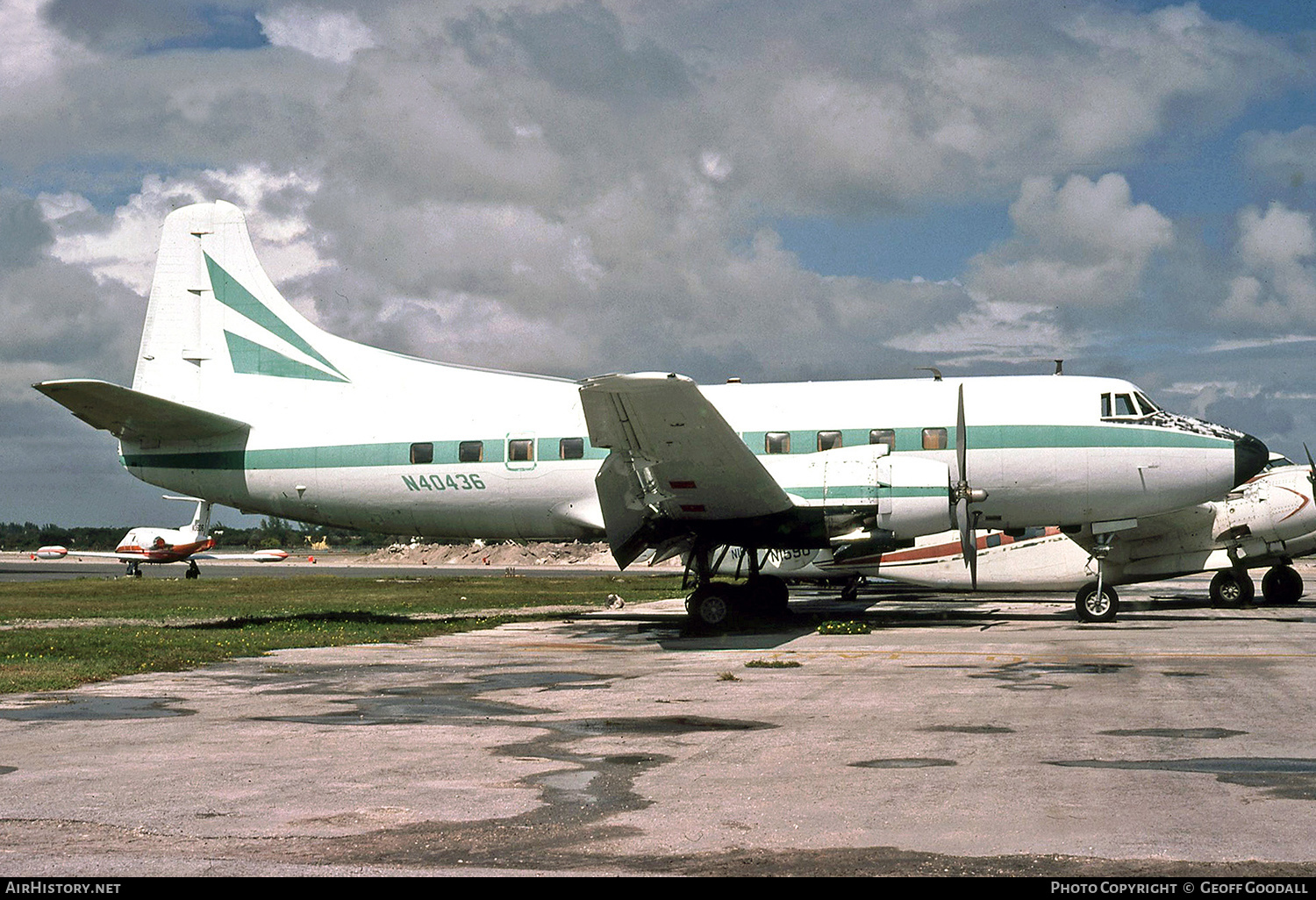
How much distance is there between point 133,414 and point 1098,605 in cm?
2002

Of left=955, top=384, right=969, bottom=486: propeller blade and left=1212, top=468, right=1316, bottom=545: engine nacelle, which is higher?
left=955, top=384, right=969, bottom=486: propeller blade

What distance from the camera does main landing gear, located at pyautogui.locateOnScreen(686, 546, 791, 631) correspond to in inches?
864

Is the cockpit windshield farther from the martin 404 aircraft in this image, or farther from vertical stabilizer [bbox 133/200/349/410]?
vertical stabilizer [bbox 133/200/349/410]

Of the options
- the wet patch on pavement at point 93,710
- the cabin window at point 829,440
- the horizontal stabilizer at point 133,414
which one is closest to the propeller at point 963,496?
the cabin window at point 829,440

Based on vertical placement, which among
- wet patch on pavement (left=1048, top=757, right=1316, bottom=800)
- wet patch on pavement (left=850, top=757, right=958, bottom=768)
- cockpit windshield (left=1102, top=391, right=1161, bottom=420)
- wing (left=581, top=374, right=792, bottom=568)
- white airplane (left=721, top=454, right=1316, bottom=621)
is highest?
cockpit windshield (left=1102, top=391, right=1161, bottom=420)

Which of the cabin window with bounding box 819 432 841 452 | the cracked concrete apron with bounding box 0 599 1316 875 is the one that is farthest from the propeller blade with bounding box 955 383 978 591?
the cracked concrete apron with bounding box 0 599 1316 875

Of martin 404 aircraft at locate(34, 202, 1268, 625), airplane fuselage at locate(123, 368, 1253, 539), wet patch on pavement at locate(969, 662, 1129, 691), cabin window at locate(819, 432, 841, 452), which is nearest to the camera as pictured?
wet patch on pavement at locate(969, 662, 1129, 691)

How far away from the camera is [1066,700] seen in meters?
12.1

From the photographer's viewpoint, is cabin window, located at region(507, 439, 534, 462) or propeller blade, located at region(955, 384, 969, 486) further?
cabin window, located at region(507, 439, 534, 462)

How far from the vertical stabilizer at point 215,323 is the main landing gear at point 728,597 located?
30.3ft

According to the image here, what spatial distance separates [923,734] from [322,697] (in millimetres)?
6830

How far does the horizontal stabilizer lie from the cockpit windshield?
18.0 metres
